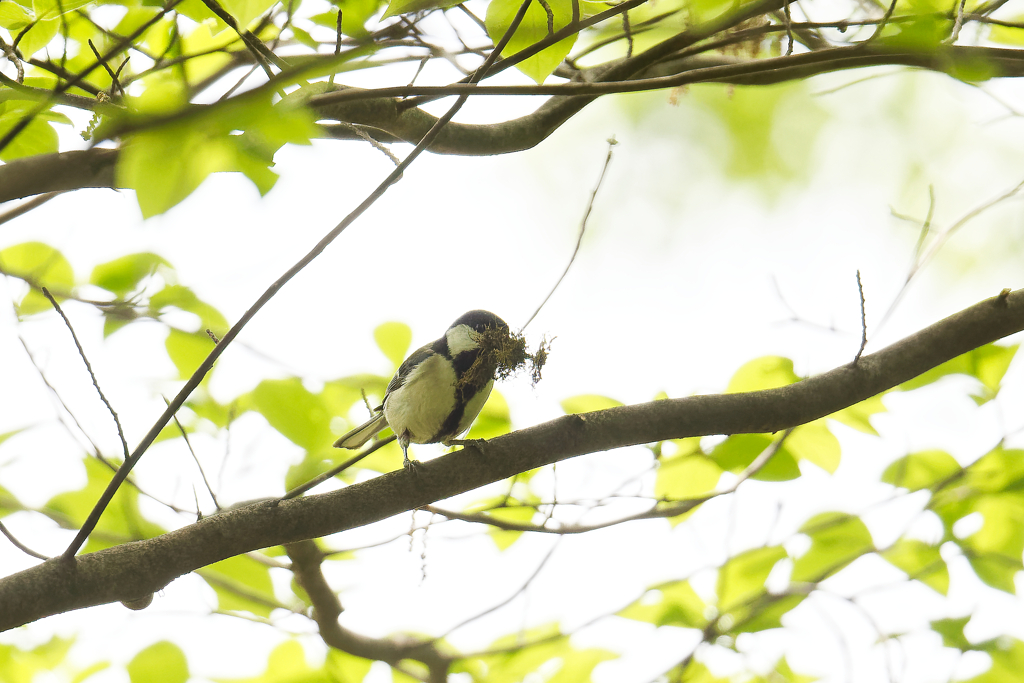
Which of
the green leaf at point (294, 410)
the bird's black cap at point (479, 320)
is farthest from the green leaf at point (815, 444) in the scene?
the green leaf at point (294, 410)

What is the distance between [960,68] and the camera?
505 mm

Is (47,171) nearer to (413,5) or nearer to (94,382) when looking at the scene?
(94,382)

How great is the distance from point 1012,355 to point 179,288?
5.15 ft

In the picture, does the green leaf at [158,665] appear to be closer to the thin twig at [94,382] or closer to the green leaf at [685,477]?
the thin twig at [94,382]

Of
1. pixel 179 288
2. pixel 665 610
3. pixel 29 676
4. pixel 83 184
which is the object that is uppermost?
pixel 179 288

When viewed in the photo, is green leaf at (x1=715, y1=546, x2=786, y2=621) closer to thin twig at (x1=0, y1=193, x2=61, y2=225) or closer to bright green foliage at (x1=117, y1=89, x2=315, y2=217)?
bright green foliage at (x1=117, y1=89, x2=315, y2=217)

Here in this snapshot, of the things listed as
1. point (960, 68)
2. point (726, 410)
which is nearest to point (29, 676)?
point (726, 410)

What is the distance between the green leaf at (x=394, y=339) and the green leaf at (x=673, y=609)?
2.18ft

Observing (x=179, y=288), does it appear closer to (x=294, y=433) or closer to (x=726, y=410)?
(x=294, y=433)

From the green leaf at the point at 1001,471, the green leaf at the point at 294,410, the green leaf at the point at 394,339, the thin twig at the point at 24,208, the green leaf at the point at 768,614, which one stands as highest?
the thin twig at the point at 24,208

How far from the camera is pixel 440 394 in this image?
1.63m

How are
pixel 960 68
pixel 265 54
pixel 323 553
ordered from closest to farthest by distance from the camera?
pixel 960 68
pixel 265 54
pixel 323 553

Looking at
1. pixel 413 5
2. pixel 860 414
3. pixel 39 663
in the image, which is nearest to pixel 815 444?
pixel 860 414

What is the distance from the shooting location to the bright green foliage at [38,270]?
4.11 ft
